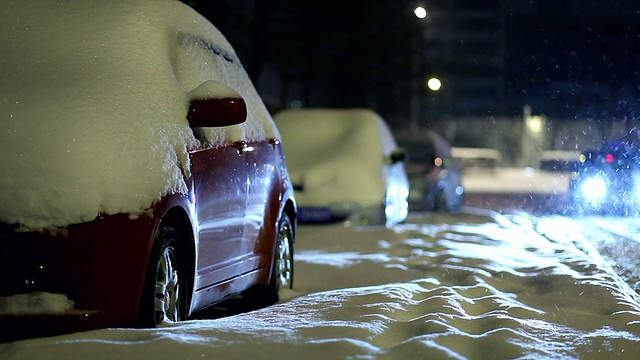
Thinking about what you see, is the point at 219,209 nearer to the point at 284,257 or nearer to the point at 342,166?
the point at 284,257

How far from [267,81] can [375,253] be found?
3349cm

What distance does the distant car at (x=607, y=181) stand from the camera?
20.5 metres

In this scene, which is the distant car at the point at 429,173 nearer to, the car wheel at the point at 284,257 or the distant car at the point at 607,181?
the distant car at the point at 607,181

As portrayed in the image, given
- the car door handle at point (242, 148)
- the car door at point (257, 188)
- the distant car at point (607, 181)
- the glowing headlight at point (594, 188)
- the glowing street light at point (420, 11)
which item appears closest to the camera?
the car door handle at point (242, 148)

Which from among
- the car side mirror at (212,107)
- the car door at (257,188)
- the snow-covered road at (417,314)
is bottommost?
the snow-covered road at (417,314)

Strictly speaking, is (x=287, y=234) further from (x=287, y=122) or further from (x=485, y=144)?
(x=485, y=144)

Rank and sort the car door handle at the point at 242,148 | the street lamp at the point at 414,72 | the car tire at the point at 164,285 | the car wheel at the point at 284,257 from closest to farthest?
the car tire at the point at 164,285 < the car door handle at the point at 242,148 < the car wheel at the point at 284,257 < the street lamp at the point at 414,72

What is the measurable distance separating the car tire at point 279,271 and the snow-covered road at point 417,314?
14cm

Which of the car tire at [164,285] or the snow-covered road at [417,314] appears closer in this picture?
the snow-covered road at [417,314]

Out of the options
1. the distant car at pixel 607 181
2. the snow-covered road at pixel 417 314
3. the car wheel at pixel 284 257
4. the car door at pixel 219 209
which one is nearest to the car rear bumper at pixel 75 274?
the snow-covered road at pixel 417 314

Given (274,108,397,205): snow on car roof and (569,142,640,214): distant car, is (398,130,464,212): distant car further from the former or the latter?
(274,108,397,205): snow on car roof

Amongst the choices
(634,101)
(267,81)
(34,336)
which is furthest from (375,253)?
(634,101)

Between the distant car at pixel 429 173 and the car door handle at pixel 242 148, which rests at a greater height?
the car door handle at pixel 242 148

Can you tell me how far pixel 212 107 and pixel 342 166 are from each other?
7557mm
